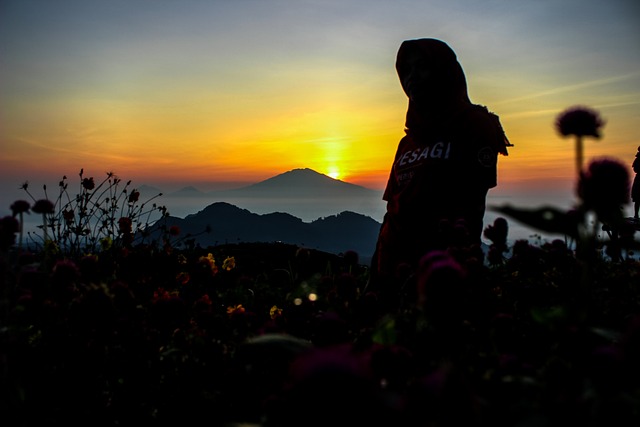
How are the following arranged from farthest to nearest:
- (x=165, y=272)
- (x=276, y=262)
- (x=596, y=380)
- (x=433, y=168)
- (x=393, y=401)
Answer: (x=276, y=262) < (x=433, y=168) < (x=165, y=272) < (x=596, y=380) < (x=393, y=401)

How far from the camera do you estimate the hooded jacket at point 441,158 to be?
407 centimetres

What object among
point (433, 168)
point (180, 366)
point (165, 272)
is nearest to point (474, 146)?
point (433, 168)

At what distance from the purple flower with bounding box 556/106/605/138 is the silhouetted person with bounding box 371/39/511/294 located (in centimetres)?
241

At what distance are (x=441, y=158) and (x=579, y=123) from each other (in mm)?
2820

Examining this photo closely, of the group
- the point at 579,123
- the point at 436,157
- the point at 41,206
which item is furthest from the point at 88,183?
the point at 579,123

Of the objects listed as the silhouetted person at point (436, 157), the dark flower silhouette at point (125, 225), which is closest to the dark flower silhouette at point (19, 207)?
the dark flower silhouette at point (125, 225)

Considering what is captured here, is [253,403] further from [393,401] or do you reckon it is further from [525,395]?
[393,401]

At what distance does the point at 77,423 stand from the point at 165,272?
6.94ft

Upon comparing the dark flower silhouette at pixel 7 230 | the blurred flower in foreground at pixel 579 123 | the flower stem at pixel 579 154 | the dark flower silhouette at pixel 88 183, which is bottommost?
the dark flower silhouette at pixel 7 230

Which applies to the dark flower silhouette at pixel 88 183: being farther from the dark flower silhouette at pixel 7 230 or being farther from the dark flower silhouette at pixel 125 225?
the dark flower silhouette at pixel 7 230

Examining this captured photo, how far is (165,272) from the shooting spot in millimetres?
3875

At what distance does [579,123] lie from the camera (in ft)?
4.54

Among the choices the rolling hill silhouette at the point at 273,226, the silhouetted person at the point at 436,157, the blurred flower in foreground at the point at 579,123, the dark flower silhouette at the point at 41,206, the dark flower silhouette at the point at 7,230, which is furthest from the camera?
the rolling hill silhouette at the point at 273,226

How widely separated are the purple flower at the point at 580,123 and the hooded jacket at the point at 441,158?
242 centimetres
